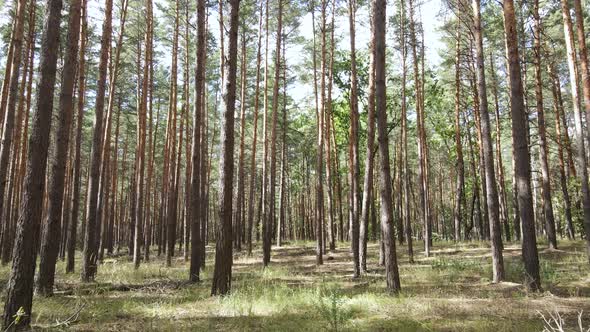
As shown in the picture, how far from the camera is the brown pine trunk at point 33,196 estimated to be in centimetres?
539

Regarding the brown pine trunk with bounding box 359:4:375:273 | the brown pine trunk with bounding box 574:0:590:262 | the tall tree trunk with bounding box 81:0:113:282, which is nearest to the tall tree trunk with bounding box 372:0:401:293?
the brown pine trunk with bounding box 359:4:375:273

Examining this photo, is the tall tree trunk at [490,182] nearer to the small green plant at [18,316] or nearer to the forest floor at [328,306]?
the forest floor at [328,306]

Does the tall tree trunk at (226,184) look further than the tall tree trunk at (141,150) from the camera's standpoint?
No

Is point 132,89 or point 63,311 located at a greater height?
point 132,89

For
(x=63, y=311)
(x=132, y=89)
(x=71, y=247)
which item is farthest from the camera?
(x=132, y=89)

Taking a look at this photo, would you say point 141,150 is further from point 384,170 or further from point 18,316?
point 18,316

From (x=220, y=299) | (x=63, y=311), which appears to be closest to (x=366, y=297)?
(x=220, y=299)

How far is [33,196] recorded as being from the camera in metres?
5.52

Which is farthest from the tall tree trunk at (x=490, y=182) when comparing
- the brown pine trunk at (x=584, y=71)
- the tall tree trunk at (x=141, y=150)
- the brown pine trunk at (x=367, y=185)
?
the tall tree trunk at (x=141, y=150)

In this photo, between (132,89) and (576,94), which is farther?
(132,89)

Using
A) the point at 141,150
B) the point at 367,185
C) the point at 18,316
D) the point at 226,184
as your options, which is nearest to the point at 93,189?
the point at 226,184

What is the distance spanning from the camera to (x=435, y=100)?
76.1 ft

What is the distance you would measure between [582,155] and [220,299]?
11.7 meters

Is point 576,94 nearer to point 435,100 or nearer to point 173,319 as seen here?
point 435,100
